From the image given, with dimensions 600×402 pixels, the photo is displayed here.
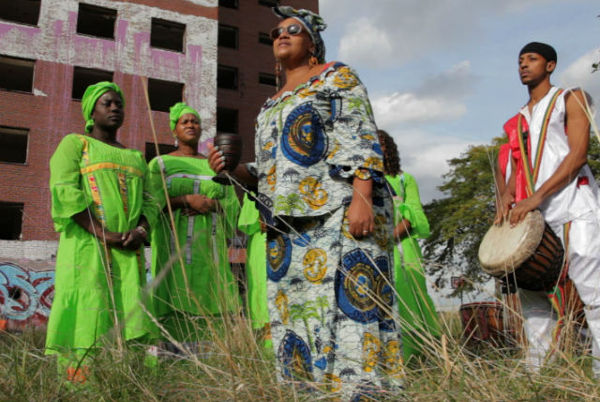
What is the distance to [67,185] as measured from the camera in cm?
321

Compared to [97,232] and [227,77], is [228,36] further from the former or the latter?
[97,232]

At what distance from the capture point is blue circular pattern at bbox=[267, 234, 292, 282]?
237 centimetres

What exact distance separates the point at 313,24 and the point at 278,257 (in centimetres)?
114

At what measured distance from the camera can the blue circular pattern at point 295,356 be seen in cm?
220

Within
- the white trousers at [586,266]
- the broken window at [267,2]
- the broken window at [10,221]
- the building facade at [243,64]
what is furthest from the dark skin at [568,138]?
the broken window at [267,2]

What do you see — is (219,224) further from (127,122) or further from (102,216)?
(127,122)

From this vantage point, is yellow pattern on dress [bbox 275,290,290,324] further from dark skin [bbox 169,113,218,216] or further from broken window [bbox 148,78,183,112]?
broken window [bbox 148,78,183,112]

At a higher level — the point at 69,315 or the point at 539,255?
the point at 539,255

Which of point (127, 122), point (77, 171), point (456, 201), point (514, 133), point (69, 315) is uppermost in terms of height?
point (127, 122)

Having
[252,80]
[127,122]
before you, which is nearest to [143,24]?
[127,122]

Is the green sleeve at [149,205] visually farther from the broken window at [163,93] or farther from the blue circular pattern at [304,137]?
the broken window at [163,93]

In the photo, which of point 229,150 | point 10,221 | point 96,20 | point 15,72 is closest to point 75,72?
point 15,72

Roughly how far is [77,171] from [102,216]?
12.2 inches

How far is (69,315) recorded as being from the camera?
120 inches
